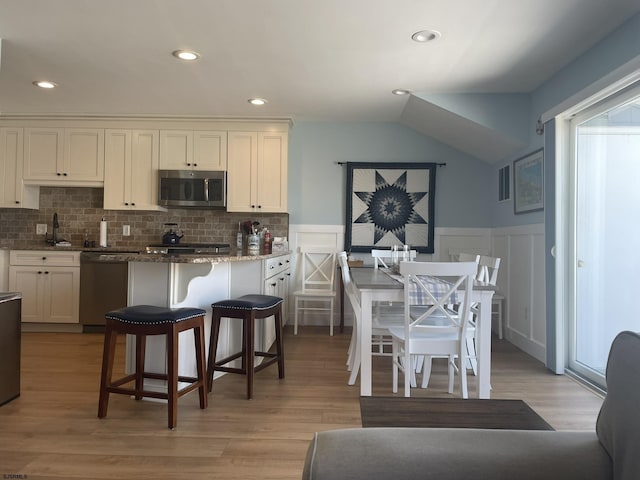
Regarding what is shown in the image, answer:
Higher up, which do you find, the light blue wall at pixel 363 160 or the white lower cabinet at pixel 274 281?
the light blue wall at pixel 363 160

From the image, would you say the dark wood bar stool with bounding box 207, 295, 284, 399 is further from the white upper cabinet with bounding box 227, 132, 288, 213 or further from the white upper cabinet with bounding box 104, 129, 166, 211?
the white upper cabinet with bounding box 104, 129, 166, 211

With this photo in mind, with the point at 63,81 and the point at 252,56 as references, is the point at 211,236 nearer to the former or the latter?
Answer: the point at 63,81

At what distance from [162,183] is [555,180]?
12.3 feet

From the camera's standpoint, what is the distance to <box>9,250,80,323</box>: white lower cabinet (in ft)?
14.8

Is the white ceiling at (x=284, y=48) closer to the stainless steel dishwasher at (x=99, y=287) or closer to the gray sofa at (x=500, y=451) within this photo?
the stainless steel dishwasher at (x=99, y=287)

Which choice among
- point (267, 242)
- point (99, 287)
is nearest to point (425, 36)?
point (267, 242)

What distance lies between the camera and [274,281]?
392cm

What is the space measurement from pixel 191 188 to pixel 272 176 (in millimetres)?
876

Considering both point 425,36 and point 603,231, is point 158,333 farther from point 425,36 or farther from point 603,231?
point 603,231

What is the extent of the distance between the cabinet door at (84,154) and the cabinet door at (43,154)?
2.9 inches

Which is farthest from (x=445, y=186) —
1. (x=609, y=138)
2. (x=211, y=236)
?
(x=211, y=236)

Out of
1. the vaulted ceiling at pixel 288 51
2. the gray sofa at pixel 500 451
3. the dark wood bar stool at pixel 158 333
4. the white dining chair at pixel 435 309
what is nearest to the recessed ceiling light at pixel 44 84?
the vaulted ceiling at pixel 288 51

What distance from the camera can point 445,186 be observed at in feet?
16.6

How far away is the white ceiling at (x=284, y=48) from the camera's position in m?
2.54
